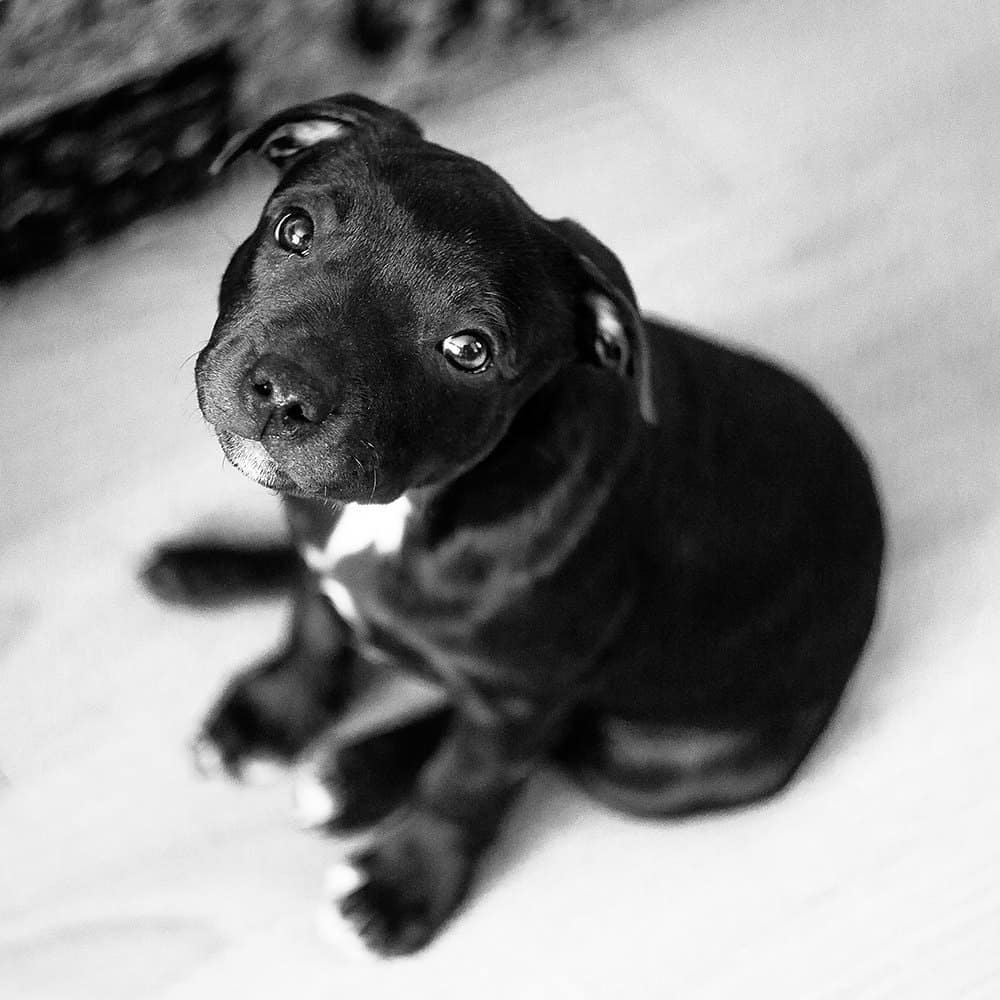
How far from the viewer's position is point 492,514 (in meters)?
1.40

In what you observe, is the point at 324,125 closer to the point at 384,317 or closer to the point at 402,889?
the point at 384,317

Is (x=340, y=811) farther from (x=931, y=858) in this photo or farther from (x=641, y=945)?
(x=931, y=858)

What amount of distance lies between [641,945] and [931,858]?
0.42 metres

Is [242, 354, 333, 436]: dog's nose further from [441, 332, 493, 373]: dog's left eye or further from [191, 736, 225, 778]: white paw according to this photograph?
[191, 736, 225, 778]: white paw

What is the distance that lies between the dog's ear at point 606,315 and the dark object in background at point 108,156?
0.94m

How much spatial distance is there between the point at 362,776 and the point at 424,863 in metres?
0.14

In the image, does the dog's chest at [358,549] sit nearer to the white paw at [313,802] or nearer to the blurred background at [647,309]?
the white paw at [313,802]

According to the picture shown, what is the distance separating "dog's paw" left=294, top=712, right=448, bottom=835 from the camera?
5.89 ft

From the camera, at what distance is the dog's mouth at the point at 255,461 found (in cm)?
125

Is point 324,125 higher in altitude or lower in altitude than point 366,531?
higher

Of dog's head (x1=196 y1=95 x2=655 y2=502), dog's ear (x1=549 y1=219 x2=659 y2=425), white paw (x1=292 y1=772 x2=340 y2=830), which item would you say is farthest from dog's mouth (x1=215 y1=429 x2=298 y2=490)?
white paw (x1=292 y1=772 x2=340 y2=830)

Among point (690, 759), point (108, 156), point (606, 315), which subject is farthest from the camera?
point (108, 156)

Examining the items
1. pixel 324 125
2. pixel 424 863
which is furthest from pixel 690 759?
pixel 324 125

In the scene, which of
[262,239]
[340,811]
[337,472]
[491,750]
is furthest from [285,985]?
[262,239]
